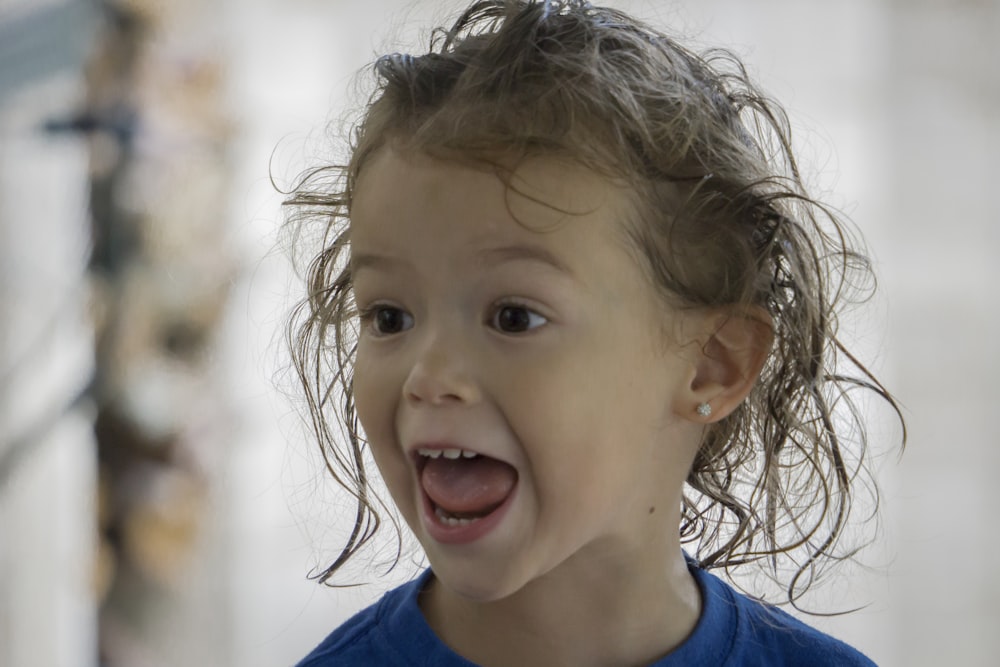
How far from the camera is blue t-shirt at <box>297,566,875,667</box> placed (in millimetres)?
958

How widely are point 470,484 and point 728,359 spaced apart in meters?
0.25

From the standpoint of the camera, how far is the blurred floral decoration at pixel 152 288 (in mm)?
1894

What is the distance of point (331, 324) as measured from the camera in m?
1.16

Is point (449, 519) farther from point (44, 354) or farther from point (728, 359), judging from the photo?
point (44, 354)

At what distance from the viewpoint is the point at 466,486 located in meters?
0.85

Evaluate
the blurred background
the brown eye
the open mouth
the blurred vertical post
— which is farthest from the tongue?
the blurred vertical post

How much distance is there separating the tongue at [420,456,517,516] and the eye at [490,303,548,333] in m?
0.09

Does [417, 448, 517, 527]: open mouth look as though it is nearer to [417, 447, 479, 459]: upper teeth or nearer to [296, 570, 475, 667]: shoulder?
[417, 447, 479, 459]: upper teeth

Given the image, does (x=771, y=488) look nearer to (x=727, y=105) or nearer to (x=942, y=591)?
(x=727, y=105)

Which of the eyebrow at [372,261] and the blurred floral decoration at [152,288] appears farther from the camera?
the blurred floral decoration at [152,288]

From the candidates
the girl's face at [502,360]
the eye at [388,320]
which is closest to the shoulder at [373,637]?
the girl's face at [502,360]

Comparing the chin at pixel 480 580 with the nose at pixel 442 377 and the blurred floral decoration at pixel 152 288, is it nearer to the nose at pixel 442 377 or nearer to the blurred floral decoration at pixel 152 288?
the nose at pixel 442 377

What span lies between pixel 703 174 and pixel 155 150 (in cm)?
122

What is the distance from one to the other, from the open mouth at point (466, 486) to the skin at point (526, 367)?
12 mm
